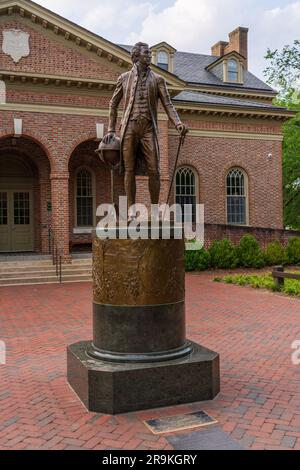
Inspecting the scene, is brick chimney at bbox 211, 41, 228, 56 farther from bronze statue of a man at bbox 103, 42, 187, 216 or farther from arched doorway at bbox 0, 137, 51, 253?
bronze statue of a man at bbox 103, 42, 187, 216

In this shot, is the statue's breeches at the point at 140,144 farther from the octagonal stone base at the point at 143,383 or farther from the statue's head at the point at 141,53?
the octagonal stone base at the point at 143,383

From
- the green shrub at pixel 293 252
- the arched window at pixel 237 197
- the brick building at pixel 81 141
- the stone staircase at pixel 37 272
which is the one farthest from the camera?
the arched window at pixel 237 197

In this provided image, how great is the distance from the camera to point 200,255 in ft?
60.8

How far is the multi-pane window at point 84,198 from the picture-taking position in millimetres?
20281

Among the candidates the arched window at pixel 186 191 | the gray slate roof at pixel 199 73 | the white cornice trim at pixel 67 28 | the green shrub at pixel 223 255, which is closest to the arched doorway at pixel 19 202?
the white cornice trim at pixel 67 28

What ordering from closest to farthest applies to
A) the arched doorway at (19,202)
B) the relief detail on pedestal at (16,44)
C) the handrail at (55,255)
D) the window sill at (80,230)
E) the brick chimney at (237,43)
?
the handrail at (55,255), the relief detail on pedestal at (16,44), the arched doorway at (19,202), the window sill at (80,230), the brick chimney at (237,43)

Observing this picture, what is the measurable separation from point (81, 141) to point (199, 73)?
45.8 ft

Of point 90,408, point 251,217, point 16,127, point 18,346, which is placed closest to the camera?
point 90,408

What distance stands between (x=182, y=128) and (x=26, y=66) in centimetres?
1299

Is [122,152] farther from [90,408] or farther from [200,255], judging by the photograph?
[200,255]

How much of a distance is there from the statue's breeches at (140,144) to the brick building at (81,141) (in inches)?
469

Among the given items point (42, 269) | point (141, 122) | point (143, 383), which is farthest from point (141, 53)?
point (42, 269)

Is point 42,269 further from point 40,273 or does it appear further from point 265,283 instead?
point 265,283

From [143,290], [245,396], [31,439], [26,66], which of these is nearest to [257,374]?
[245,396]
